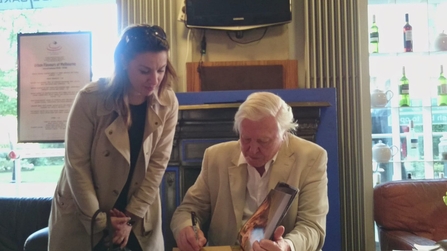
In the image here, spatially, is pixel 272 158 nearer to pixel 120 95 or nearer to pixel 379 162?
pixel 120 95

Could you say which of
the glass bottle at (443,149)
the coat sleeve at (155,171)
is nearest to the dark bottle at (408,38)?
the glass bottle at (443,149)

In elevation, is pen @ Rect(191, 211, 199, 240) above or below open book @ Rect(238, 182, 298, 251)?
below

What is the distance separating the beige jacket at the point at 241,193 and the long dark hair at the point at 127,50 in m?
0.38

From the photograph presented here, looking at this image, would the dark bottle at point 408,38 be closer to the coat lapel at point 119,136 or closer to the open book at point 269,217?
the open book at point 269,217

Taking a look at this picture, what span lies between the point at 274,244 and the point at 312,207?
12.8 inches

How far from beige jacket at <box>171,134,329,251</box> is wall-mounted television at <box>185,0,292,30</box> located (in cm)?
160

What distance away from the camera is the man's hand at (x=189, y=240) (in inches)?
54.1

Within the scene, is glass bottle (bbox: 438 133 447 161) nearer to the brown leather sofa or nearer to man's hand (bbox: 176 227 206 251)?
the brown leather sofa

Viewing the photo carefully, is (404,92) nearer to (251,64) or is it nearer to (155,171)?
(251,64)

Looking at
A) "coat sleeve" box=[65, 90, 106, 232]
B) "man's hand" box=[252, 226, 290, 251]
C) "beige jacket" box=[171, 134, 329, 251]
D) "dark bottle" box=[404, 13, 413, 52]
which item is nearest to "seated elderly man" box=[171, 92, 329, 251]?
"beige jacket" box=[171, 134, 329, 251]

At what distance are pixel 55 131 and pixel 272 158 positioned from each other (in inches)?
95.1

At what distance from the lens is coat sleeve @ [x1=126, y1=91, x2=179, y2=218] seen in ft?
4.99

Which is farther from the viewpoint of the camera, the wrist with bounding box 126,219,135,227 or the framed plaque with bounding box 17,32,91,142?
the framed plaque with bounding box 17,32,91,142

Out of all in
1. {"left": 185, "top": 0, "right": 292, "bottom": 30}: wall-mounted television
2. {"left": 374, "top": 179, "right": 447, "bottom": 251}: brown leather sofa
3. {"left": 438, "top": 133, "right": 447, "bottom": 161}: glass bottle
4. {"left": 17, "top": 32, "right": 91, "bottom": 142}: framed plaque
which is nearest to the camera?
{"left": 374, "top": 179, "right": 447, "bottom": 251}: brown leather sofa
